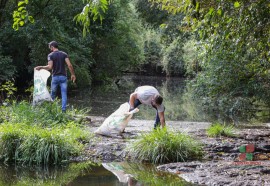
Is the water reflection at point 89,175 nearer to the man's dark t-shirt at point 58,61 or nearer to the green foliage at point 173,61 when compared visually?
the man's dark t-shirt at point 58,61

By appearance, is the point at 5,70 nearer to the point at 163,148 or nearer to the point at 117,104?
the point at 117,104

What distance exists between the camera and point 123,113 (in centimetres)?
1082

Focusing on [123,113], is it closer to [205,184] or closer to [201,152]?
[201,152]

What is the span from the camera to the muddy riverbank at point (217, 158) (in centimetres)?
752

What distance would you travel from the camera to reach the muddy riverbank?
24.7 ft

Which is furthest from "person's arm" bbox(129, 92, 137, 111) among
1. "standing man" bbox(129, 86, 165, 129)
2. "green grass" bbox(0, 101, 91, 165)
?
"green grass" bbox(0, 101, 91, 165)

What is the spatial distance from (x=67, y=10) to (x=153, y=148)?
19.2 metres

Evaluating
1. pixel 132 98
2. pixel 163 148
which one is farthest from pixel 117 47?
pixel 163 148

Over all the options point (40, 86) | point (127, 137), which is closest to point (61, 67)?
point (40, 86)

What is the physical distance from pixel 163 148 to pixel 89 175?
5.54 ft

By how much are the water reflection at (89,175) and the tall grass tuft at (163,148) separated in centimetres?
32

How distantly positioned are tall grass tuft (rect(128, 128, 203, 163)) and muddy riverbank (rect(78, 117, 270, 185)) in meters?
0.25

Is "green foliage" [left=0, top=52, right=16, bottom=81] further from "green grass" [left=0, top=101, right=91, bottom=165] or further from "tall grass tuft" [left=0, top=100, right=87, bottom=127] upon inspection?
"green grass" [left=0, top=101, right=91, bottom=165]

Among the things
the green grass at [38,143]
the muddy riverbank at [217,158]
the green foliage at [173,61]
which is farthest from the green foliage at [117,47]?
the green grass at [38,143]
